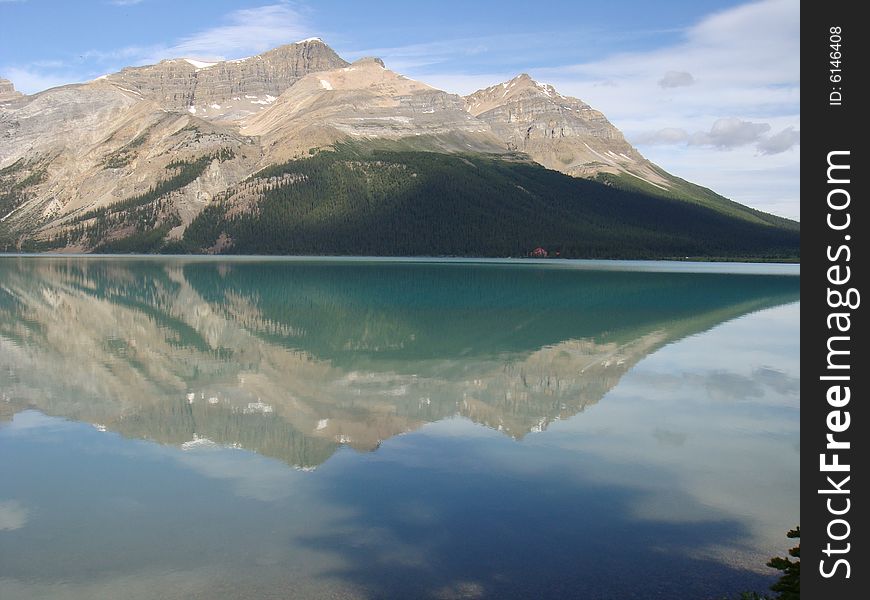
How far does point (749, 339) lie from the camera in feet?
167

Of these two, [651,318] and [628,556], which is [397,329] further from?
[628,556]

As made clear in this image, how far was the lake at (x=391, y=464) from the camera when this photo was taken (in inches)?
557

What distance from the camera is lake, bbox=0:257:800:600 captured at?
46.4ft

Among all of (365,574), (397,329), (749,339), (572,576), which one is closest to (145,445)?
(365,574)

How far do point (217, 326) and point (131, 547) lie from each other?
38.3 metres
